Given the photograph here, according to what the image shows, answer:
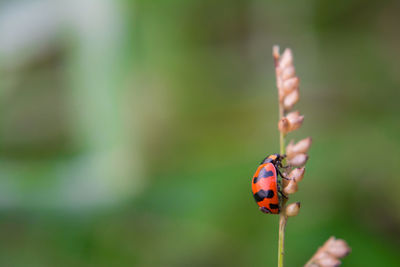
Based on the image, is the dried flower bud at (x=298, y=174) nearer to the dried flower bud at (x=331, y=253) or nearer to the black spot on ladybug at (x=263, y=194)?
the dried flower bud at (x=331, y=253)

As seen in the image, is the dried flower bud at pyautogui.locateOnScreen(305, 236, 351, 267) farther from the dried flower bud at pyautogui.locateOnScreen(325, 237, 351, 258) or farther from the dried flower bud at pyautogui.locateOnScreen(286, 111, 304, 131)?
the dried flower bud at pyautogui.locateOnScreen(286, 111, 304, 131)

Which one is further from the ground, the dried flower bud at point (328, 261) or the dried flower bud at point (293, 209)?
the dried flower bud at point (293, 209)

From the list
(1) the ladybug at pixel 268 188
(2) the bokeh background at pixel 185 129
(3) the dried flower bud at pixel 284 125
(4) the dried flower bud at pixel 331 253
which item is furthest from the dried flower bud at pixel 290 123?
(2) the bokeh background at pixel 185 129

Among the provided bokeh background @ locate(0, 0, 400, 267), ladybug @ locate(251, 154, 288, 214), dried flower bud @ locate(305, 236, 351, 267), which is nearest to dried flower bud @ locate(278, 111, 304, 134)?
dried flower bud @ locate(305, 236, 351, 267)

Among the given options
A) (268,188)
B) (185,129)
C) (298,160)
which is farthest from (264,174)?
(185,129)

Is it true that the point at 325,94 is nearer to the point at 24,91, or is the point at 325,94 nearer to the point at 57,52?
the point at 57,52

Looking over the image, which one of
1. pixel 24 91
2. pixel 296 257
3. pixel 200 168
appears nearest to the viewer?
pixel 296 257

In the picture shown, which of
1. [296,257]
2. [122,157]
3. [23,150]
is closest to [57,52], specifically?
[23,150]
